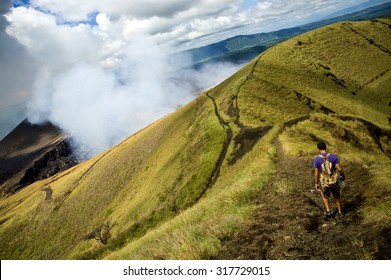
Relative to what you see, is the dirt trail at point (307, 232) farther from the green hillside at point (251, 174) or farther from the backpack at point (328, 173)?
the backpack at point (328, 173)

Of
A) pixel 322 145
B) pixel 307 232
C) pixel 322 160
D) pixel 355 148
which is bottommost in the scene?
pixel 355 148

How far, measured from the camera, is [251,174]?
22.6 meters

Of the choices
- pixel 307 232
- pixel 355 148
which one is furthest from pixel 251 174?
pixel 355 148

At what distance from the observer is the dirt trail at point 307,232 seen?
27.0 feet

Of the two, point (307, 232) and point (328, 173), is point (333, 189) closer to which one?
point (328, 173)

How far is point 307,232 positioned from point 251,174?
12285 millimetres

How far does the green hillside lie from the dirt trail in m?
0.06

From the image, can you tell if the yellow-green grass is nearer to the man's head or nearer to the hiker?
the hiker

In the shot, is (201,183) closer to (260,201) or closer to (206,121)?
(206,121)

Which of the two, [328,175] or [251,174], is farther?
[251,174]

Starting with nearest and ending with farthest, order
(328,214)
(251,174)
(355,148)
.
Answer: (328,214) → (251,174) → (355,148)

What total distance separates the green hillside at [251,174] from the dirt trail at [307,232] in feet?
0.20

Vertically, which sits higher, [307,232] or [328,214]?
[307,232]

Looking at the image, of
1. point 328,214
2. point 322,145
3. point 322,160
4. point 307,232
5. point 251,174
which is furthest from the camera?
point 251,174
